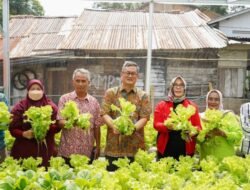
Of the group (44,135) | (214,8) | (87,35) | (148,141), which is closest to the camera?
(44,135)

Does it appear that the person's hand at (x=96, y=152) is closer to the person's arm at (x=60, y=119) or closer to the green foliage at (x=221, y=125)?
the person's arm at (x=60, y=119)

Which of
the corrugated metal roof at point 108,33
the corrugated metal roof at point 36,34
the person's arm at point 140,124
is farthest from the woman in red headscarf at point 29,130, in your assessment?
the corrugated metal roof at point 36,34

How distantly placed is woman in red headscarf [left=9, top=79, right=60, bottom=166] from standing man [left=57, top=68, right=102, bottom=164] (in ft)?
0.47

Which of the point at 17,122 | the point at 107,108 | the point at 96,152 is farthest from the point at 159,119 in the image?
the point at 17,122

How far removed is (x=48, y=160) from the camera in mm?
3799

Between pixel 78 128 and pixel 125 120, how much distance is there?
22.6 inches

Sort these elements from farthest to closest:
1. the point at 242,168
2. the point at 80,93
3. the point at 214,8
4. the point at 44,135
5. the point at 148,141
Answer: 1. the point at 214,8
2. the point at 148,141
3. the point at 80,93
4. the point at 44,135
5. the point at 242,168

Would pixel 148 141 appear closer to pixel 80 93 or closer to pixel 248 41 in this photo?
pixel 80 93

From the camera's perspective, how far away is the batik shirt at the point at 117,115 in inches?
151

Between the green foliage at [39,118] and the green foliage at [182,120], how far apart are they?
110 cm

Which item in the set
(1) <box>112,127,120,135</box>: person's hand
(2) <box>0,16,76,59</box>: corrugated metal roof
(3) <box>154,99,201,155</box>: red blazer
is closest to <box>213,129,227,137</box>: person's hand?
(3) <box>154,99,201,155</box>: red blazer

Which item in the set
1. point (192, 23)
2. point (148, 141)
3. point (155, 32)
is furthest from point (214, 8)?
point (148, 141)

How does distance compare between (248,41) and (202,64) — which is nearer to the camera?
(202,64)

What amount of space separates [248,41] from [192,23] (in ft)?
6.48
